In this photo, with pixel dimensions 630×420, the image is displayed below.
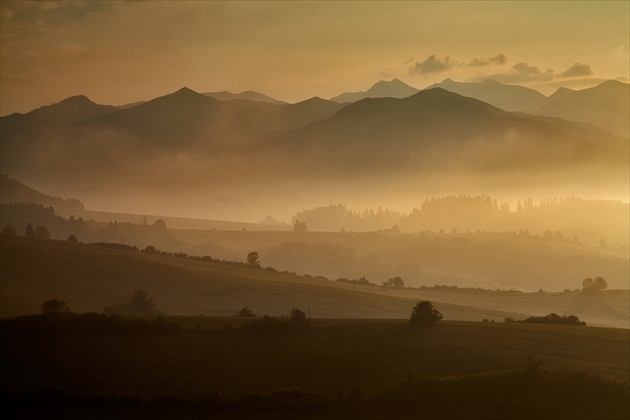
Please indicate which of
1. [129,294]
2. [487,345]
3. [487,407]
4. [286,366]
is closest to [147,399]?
[286,366]

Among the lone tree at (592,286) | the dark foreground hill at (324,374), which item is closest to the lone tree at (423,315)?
the dark foreground hill at (324,374)

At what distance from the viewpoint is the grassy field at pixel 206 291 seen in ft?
401

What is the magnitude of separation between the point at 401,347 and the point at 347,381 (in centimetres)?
1188

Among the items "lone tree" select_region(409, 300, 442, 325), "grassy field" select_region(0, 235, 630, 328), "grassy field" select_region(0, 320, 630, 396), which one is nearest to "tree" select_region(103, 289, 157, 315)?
"grassy field" select_region(0, 235, 630, 328)

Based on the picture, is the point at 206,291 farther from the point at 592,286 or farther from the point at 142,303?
the point at 592,286

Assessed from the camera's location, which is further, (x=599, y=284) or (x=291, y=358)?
(x=599, y=284)

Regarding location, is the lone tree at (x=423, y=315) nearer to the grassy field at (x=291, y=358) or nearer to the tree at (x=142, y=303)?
the grassy field at (x=291, y=358)

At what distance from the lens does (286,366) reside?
63.9m

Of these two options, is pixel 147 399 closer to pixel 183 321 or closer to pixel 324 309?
pixel 183 321

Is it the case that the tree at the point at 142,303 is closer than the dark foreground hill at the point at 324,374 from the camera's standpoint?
No

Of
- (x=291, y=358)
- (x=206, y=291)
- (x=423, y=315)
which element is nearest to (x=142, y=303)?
(x=206, y=291)

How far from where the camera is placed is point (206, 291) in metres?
137

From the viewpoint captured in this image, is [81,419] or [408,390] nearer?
[81,419]

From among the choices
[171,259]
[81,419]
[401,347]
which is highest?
[171,259]
